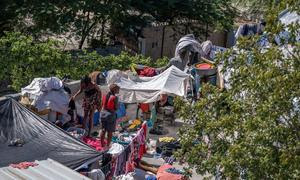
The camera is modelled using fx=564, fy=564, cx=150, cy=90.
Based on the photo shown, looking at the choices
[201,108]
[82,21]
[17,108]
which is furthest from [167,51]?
[201,108]

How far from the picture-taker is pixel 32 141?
9.05 meters

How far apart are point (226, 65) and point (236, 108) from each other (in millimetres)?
584

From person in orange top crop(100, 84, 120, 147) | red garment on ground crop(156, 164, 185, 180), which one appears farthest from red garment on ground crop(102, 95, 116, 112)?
red garment on ground crop(156, 164, 185, 180)

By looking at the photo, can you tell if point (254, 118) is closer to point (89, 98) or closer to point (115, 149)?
point (115, 149)

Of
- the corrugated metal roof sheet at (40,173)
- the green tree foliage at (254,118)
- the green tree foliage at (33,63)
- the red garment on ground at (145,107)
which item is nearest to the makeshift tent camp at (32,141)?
the corrugated metal roof sheet at (40,173)

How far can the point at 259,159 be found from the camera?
5.70m

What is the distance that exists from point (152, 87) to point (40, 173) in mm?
7550

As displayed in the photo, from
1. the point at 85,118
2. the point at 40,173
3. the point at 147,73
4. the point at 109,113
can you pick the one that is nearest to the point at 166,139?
the point at 109,113

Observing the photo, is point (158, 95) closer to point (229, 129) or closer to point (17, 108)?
point (17, 108)

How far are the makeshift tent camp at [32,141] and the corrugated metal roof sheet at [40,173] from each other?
83.8 inches

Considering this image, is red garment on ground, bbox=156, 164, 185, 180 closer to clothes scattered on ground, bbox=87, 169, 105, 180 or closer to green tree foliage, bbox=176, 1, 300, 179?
clothes scattered on ground, bbox=87, 169, 105, 180

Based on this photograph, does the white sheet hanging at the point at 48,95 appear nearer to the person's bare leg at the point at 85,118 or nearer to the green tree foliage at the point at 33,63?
the person's bare leg at the point at 85,118

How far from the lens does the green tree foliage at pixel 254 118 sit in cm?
560

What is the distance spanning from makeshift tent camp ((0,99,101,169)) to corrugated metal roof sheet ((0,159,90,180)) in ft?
6.98
